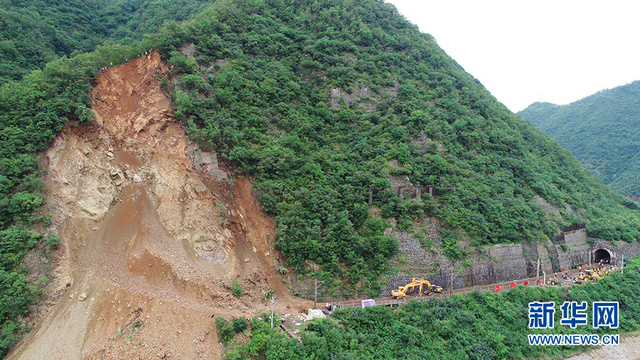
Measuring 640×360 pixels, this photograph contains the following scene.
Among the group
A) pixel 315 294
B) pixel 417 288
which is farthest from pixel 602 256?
pixel 315 294

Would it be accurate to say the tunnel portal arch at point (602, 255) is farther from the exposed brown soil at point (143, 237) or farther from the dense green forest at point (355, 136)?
the exposed brown soil at point (143, 237)

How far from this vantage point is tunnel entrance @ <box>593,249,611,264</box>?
31439 mm

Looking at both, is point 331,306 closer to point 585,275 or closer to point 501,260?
point 501,260

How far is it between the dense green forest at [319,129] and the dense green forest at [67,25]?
0.75 feet

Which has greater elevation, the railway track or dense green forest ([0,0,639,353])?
dense green forest ([0,0,639,353])

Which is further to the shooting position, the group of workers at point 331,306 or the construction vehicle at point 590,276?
the construction vehicle at point 590,276

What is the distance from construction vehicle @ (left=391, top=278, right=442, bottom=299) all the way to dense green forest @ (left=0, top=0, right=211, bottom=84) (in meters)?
34.2

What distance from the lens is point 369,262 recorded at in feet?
71.0

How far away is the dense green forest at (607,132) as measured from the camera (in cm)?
5650

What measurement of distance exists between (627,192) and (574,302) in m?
42.6

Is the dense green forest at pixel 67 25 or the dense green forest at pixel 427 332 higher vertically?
the dense green forest at pixel 67 25

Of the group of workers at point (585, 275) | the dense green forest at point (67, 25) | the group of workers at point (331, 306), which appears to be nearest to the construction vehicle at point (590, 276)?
the group of workers at point (585, 275)

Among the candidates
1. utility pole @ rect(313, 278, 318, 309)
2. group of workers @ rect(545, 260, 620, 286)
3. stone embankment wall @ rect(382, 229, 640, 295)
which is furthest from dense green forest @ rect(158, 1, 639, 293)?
group of workers @ rect(545, 260, 620, 286)

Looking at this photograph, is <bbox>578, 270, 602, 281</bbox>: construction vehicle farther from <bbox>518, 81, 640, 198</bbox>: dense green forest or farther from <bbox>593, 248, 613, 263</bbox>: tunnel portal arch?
<bbox>518, 81, 640, 198</bbox>: dense green forest
